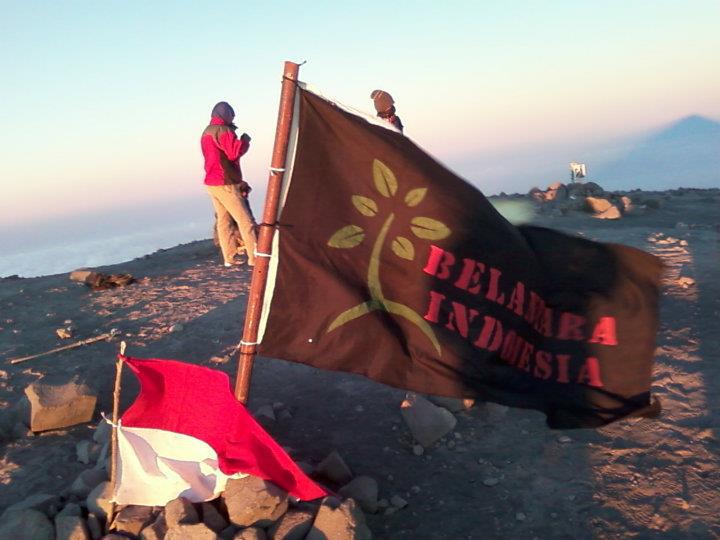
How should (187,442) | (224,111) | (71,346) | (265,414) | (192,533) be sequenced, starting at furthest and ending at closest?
(224,111) < (71,346) < (265,414) < (187,442) < (192,533)

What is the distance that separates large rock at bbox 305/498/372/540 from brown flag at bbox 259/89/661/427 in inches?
31.8

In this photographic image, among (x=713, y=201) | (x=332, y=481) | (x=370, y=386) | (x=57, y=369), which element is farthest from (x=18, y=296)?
(x=713, y=201)

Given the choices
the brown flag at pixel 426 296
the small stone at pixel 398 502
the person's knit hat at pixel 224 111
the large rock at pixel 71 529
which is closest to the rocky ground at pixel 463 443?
the small stone at pixel 398 502

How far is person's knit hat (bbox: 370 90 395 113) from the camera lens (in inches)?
349

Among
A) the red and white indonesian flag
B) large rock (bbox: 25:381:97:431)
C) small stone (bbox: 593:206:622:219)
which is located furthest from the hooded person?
small stone (bbox: 593:206:622:219)

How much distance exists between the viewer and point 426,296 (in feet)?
11.3

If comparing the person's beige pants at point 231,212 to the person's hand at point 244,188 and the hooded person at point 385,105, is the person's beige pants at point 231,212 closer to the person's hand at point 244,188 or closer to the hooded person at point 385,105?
the person's hand at point 244,188

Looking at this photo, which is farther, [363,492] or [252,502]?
[363,492]

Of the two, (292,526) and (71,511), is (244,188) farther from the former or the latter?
(292,526)

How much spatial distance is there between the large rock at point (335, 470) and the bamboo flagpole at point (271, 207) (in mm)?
1296

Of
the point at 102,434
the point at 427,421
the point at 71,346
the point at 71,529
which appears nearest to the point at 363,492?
the point at 427,421

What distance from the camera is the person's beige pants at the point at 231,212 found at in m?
8.17

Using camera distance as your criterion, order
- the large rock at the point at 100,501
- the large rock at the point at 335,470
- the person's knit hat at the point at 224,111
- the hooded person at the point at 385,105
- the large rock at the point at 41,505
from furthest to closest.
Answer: the hooded person at the point at 385,105, the person's knit hat at the point at 224,111, the large rock at the point at 335,470, the large rock at the point at 41,505, the large rock at the point at 100,501

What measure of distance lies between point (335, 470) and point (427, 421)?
96cm
